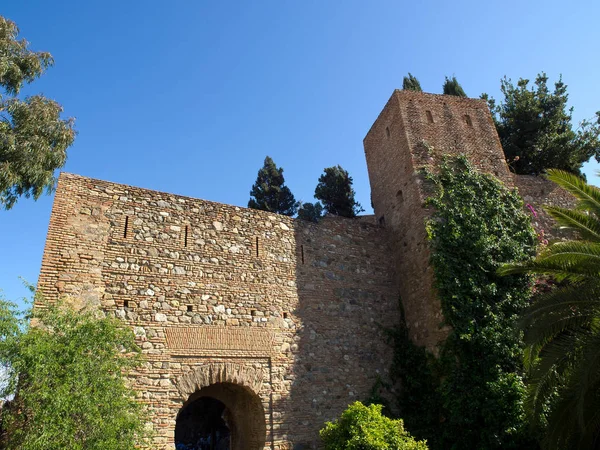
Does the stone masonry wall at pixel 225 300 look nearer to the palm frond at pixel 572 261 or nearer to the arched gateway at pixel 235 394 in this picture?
the arched gateway at pixel 235 394

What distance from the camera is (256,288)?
9.22 meters

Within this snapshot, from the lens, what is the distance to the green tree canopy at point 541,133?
15430mm

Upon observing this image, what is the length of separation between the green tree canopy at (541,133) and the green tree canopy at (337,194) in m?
6.10

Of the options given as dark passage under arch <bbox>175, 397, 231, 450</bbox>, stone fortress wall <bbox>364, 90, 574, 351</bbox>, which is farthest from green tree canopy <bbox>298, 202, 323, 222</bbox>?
dark passage under arch <bbox>175, 397, 231, 450</bbox>

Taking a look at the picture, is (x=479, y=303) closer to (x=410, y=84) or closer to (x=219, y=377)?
(x=219, y=377)

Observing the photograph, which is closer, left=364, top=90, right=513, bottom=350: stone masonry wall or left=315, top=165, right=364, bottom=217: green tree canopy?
left=364, top=90, right=513, bottom=350: stone masonry wall

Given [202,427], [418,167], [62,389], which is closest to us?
[62,389]

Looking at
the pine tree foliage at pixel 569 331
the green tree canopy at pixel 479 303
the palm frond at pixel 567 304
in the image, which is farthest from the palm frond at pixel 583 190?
the green tree canopy at pixel 479 303

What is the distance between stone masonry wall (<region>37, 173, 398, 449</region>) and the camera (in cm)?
775

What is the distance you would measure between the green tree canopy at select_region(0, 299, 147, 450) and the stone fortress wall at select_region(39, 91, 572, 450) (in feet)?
4.24

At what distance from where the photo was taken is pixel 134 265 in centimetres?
820

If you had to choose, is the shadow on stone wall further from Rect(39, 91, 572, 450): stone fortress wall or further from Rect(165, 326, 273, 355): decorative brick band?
Rect(165, 326, 273, 355): decorative brick band

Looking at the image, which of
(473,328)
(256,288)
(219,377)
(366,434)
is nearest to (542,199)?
(473,328)

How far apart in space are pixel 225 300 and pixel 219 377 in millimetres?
1448
